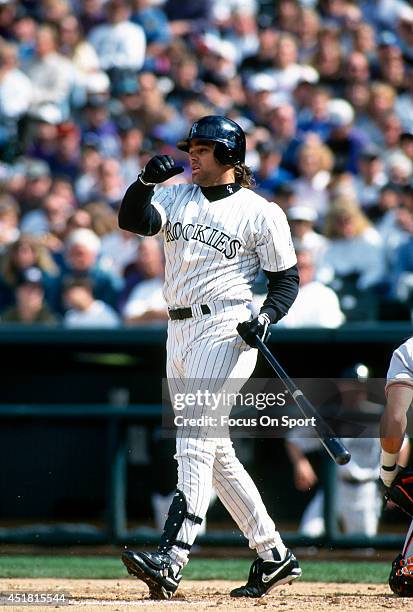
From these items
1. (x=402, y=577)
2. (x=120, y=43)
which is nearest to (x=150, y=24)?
(x=120, y=43)

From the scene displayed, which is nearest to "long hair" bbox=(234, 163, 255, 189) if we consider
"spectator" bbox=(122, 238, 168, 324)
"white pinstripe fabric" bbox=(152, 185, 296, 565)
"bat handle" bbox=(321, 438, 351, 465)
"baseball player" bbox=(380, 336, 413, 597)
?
"white pinstripe fabric" bbox=(152, 185, 296, 565)

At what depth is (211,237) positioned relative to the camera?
15.4 ft

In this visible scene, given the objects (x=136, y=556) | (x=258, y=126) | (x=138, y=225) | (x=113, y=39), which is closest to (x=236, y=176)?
(x=138, y=225)

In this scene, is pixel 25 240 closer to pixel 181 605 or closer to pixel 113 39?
pixel 113 39

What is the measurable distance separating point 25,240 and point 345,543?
11.0 feet

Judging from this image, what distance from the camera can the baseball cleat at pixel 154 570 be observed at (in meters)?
4.36

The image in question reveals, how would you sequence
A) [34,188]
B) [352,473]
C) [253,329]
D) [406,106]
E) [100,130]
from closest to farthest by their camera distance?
[253,329], [352,473], [406,106], [34,188], [100,130]

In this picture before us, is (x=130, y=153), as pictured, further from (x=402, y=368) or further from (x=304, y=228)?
(x=402, y=368)

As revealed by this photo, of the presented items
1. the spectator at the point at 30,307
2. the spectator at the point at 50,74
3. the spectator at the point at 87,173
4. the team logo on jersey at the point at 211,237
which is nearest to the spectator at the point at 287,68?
the spectator at the point at 87,173

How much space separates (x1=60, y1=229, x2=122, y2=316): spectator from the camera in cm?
828

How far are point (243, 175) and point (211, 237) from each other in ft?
1.39

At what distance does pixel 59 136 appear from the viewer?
10.4 meters

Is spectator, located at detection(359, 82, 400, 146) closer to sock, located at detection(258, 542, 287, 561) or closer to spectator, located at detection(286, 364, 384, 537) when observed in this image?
spectator, located at detection(286, 364, 384, 537)

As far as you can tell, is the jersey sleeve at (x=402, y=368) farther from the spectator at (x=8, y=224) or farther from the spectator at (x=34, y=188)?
the spectator at (x=34, y=188)
